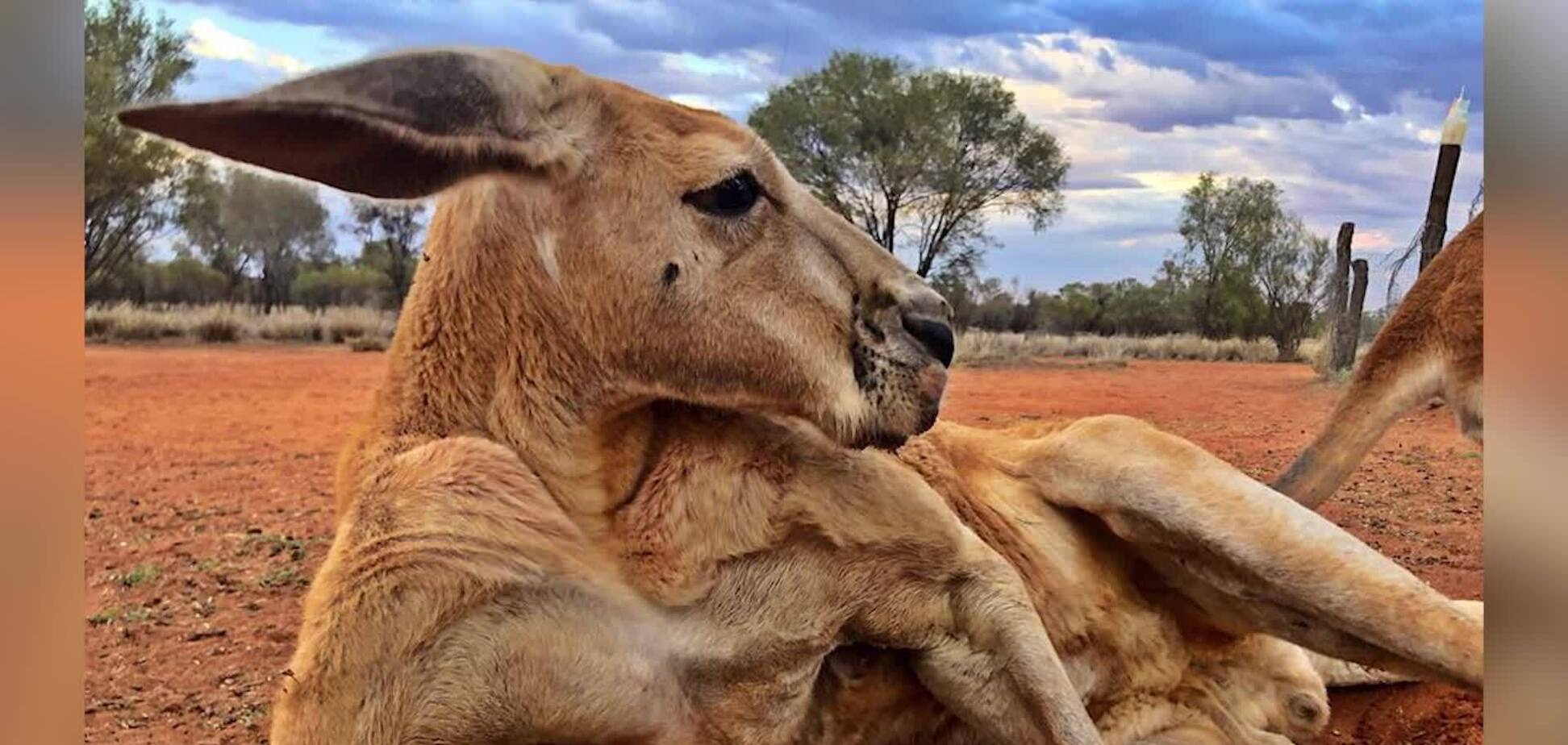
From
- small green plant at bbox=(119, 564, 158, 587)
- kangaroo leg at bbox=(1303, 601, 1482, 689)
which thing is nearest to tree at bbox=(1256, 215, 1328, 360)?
kangaroo leg at bbox=(1303, 601, 1482, 689)

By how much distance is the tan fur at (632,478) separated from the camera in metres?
2.10

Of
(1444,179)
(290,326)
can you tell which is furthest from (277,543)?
(1444,179)

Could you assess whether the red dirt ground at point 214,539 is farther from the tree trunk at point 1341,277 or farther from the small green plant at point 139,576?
the tree trunk at point 1341,277

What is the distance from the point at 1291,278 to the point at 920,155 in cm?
259

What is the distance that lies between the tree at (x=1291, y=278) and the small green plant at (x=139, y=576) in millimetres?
4706

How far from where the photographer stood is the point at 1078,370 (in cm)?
576

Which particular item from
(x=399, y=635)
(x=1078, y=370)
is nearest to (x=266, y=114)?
(x=399, y=635)

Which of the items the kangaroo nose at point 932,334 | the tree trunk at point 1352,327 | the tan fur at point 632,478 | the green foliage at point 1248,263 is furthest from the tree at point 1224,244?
the kangaroo nose at point 932,334

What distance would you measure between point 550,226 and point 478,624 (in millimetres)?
765

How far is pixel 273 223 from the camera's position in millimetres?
3271

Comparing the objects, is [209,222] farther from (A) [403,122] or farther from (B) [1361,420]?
(B) [1361,420]

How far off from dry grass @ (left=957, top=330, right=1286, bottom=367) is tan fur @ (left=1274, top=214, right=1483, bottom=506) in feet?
4.62

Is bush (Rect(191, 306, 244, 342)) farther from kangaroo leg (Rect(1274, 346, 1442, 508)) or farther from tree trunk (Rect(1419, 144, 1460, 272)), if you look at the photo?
tree trunk (Rect(1419, 144, 1460, 272))

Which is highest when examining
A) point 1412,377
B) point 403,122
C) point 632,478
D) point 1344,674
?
Result: point 403,122
